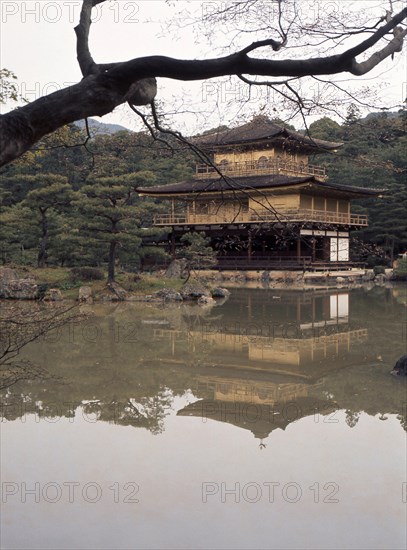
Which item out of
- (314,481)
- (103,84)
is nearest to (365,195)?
(314,481)

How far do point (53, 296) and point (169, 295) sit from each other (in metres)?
3.29

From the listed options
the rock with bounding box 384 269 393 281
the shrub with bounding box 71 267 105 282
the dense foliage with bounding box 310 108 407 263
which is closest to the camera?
the shrub with bounding box 71 267 105 282

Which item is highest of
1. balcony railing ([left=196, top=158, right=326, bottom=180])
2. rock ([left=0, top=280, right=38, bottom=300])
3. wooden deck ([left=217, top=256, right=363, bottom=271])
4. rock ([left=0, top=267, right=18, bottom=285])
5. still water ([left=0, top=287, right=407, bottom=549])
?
balcony railing ([left=196, top=158, right=326, bottom=180])

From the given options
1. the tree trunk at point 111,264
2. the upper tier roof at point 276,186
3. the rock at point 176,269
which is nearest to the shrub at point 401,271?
the upper tier roof at point 276,186

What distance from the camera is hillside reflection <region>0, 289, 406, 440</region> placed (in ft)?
21.0

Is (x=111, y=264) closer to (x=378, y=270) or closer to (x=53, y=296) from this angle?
(x=53, y=296)

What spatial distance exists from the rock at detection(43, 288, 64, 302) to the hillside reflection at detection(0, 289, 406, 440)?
2981mm

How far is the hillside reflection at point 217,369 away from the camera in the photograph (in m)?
6.39

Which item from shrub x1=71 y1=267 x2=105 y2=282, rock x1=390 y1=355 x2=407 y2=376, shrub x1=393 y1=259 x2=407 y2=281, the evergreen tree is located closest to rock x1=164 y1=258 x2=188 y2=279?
the evergreen tree

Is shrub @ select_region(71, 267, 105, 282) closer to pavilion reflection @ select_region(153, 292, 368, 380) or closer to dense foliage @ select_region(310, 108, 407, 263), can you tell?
pavilion reflection @ select_region(153, 292, 368, 380)

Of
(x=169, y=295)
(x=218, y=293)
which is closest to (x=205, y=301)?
(x=169, y=295)

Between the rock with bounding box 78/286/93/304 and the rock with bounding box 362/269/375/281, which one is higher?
the rock with bounding box 362/269/375/281

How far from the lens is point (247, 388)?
735 centimetres

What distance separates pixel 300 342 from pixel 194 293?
7.41 metres
